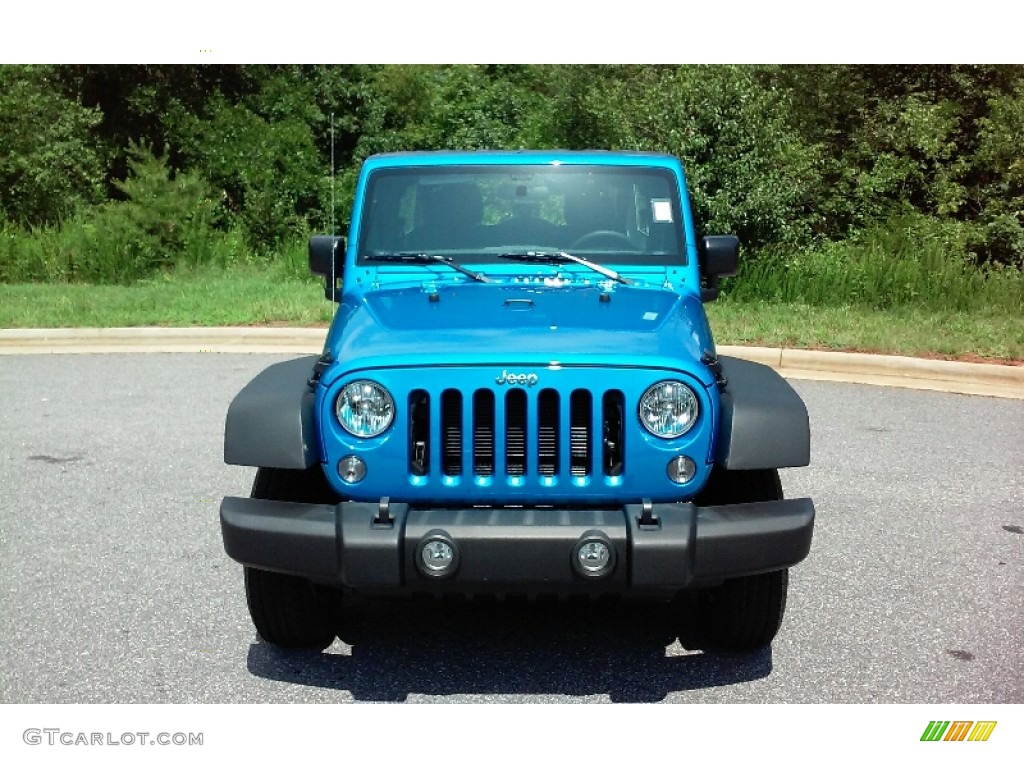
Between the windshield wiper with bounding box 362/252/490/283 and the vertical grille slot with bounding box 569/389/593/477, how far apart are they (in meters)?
1.22

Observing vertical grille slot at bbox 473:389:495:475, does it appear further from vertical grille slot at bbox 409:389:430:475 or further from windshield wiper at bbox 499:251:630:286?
windshield wiper at bbox 499:251:630:286

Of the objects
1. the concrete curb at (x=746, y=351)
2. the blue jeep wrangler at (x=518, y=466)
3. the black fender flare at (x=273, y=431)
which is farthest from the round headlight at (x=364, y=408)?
the concrete curb at (x=746, y=351)

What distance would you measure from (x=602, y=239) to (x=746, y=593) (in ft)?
5.46

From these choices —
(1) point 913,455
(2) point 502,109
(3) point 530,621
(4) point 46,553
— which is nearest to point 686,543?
(3) point 530,621

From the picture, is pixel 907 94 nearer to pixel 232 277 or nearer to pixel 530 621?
pixel 232 277

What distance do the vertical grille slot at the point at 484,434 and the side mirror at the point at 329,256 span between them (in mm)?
1595

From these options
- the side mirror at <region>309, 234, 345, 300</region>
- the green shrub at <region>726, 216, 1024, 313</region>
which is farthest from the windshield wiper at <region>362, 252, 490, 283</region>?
the green shrub at <region>726, 216, 1024, 313</region>

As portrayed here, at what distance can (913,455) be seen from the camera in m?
7.77

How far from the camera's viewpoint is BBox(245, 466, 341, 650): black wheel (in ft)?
13.8

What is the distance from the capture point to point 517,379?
152 inches

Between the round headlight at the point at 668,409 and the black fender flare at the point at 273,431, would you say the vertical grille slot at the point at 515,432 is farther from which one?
the black fender flare at the point at 273,431

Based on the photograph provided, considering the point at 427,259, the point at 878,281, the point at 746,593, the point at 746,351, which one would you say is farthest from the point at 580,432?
the point at 878,281

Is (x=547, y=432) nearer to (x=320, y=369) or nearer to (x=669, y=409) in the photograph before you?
(x=669, y=409)

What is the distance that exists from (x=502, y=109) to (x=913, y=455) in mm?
13486
